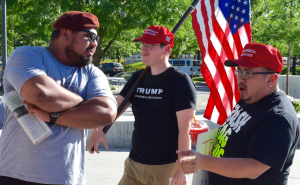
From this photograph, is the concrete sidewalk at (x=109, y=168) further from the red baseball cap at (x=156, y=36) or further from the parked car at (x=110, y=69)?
the parked car at (x=110, y=69)

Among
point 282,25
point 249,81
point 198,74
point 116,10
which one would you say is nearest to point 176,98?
point 249,81

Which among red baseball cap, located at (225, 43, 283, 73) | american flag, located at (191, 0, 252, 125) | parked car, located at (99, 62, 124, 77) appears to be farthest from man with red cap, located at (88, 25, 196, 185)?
parked car, located at (99, 62, 124, 77)

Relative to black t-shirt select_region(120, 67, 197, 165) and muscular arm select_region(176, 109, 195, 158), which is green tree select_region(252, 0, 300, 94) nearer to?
black t-shirt select_region(120, 67, 197, 165)

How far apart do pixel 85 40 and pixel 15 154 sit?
2.79 ft

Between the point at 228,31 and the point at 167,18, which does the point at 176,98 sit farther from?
the point at 167,18

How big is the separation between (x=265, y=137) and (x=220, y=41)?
212 centimetres

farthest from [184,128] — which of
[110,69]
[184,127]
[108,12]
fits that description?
[110,69]

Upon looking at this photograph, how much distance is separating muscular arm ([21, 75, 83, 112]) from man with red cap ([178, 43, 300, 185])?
2.54 feet

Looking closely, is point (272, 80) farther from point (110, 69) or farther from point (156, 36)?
point (110, 69)

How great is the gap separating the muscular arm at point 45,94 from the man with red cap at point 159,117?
0.98m

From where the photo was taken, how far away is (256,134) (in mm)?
1876

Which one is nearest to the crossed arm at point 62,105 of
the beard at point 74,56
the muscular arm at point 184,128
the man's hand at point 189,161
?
the beard at point 74,56

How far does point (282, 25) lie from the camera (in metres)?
14.5

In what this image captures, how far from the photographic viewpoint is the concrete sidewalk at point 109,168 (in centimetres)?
466
